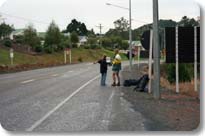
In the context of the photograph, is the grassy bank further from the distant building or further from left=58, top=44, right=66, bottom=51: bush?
left=58, top=44, right=66, bottom=51: bush

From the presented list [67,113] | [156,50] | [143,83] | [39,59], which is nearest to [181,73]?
[143,83]

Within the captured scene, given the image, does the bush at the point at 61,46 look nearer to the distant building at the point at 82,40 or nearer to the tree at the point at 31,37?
the distant building at the point at 82,40

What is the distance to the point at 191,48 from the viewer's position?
15.9 meters

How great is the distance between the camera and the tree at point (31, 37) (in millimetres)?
56931

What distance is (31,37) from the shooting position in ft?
190

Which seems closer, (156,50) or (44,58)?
Answer: (156,50)

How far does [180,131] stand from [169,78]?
57.8 feet

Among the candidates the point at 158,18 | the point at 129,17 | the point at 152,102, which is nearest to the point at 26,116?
the point at 152,102

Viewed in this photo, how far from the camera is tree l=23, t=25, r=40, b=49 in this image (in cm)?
5693

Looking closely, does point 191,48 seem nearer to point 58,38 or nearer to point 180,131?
point 180,131

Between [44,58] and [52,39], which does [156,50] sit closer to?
[52,39]

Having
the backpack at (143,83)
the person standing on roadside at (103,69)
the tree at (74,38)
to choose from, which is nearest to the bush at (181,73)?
the person standing on roadside at (103,69)

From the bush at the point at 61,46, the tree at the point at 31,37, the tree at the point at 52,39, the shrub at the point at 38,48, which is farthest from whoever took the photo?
the tree at the point at 31,37

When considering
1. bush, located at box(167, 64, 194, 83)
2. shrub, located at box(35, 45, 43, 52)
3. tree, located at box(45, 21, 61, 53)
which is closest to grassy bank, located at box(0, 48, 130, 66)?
shrub, located at box(35, 45, 43, 52)
